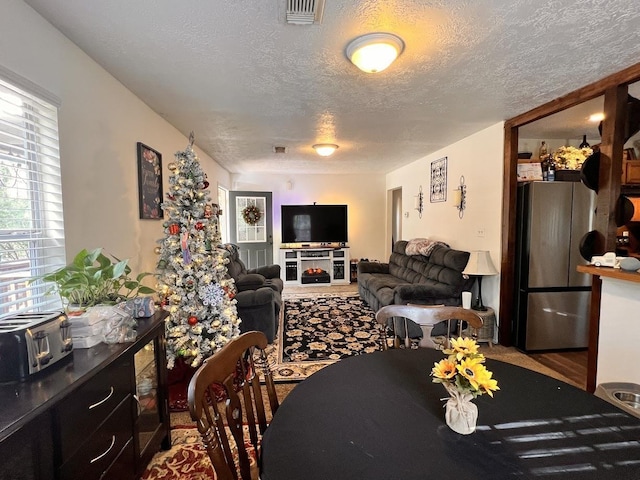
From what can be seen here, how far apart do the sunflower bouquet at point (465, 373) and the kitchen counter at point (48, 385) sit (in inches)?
46.3

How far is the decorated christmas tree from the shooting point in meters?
2.51

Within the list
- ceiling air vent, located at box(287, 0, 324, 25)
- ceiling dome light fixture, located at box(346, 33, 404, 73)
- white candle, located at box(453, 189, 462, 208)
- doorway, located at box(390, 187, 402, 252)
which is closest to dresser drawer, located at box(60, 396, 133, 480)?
ceiling air vent, located at box(287, 0, 324, 25)

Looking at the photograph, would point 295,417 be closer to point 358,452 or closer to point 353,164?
point 358,452

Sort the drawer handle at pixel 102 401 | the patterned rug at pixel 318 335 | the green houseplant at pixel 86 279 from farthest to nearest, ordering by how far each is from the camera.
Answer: the patterned rug at pixel 318 335 < the green houseplant at pixel 86 279 < the drawer handle at pixel 102 401

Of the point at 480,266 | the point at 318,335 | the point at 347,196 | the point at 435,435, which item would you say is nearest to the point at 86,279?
the point at 435,435

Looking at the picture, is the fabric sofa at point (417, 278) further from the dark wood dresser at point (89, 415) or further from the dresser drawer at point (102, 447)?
the dresser drawer at point (102, 447)

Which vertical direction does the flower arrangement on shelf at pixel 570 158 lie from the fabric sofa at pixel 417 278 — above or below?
above

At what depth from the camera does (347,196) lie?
23.7ft

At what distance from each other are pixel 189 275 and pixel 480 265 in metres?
2.93

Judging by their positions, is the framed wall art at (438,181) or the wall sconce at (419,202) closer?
the framed wall art at (438,181)

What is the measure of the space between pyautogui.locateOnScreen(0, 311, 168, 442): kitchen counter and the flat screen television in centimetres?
550

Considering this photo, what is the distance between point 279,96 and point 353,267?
16.3ft

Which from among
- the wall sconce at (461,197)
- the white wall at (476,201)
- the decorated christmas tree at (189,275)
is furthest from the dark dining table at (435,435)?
the wall sconce at (461,197)

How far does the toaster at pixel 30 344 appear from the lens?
1.05m
